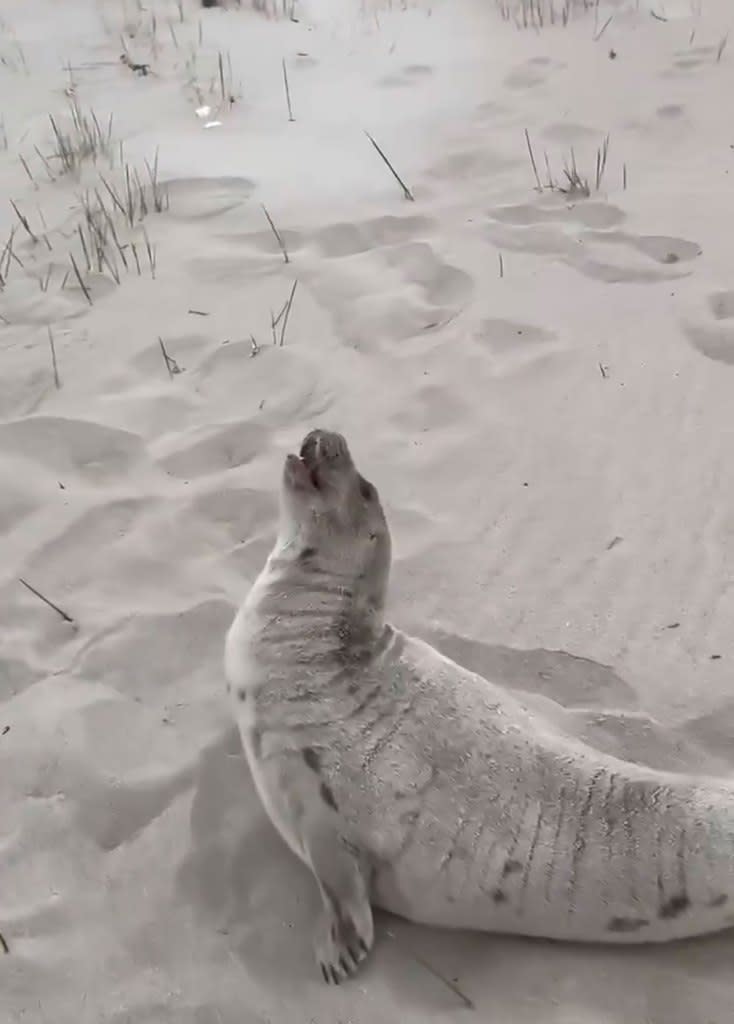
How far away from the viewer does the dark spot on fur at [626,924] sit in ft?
6.78

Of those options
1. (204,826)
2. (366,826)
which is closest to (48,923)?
(204,826)

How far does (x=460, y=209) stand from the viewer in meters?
4.95

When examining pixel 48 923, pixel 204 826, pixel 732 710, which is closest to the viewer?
pixel 48 923

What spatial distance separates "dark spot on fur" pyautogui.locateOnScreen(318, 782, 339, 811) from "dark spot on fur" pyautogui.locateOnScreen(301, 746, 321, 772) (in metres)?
0.04

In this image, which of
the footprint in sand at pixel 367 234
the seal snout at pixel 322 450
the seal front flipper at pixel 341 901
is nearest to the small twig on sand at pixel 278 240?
the footprint in sand at pixel 367 234

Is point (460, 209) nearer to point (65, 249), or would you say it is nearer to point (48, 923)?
point (65, 249)

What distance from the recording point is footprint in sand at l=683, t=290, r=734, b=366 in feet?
12.5

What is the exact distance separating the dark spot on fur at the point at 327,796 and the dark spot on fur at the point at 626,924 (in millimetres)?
579

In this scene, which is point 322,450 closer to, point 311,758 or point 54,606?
point 311,758

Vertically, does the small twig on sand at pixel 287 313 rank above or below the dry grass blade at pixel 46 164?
below

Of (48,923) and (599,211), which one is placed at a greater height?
(599,211)

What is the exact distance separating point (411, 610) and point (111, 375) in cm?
165

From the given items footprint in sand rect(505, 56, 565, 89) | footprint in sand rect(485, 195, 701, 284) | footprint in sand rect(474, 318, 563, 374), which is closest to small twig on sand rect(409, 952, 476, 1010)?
footprint in sand rect(474, 318, 563, 374)

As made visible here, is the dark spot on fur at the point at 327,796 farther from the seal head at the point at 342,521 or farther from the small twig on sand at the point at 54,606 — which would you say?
the small twig on sand at the point at 54,606
